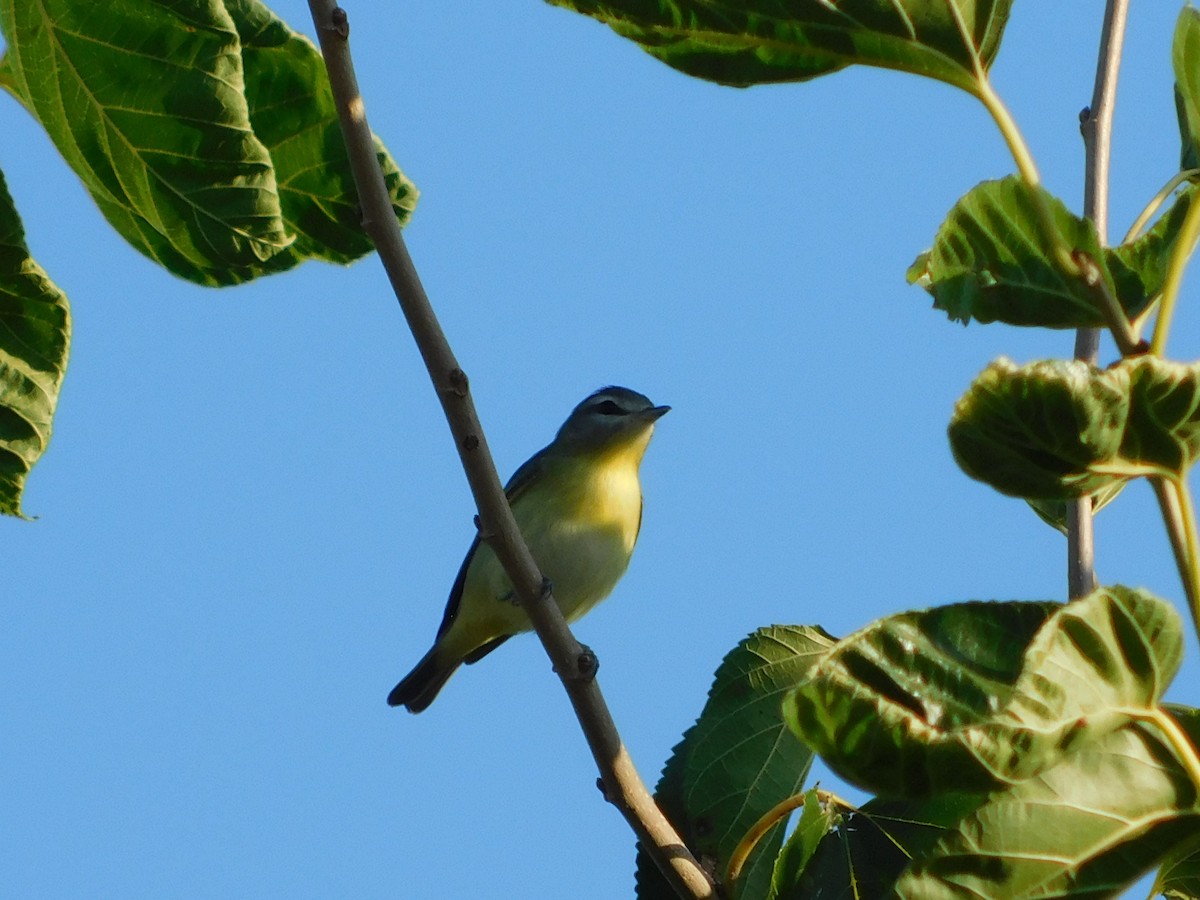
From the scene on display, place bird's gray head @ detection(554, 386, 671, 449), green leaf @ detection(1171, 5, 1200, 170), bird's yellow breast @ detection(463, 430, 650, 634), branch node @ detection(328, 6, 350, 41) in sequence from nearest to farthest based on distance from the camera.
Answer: green leaf @ detection(1171, 5, 1200, 170) < branch node @ detection(328, 6, 350, 41) < bird's yellow breast @ detection(463, 430, 650, 634) < bird's gray head @ detection(554, 386, 671, 449)

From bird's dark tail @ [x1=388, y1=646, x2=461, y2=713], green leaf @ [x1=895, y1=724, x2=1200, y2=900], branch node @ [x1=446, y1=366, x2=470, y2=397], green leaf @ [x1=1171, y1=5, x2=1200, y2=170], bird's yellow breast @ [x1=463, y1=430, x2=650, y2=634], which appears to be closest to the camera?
green leaf @ [x1=895, y1=724, x2=1200, y2=900]

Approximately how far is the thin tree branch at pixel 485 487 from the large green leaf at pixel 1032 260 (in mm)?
785

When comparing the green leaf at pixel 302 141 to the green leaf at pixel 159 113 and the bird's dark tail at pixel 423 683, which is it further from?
the bird's dark tail at pixel 423 683

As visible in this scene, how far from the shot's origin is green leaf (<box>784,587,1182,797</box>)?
1185 millimetres

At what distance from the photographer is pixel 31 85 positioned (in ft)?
6.36

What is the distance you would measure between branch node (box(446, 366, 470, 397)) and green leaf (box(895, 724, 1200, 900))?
1.15m

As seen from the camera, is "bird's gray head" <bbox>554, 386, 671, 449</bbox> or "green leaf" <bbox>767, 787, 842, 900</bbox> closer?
"green leaf" <bbox>767, 787, 842, 900</bbox>

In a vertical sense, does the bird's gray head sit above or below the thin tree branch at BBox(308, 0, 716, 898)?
above

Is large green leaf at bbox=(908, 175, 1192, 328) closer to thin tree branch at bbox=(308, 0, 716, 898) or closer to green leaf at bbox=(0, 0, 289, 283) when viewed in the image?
thin tree branch at bbox=(308, 0, 716, 898)

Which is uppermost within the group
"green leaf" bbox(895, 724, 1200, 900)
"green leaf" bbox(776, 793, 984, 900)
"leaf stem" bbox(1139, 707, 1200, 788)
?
"leaf stem" bbox(1139, 707, 1200, 788)

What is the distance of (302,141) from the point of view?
87.4 inches

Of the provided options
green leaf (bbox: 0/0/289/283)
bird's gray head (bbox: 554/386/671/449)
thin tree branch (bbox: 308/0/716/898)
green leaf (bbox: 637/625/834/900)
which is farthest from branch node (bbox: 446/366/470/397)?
bird's gray head (bbox: 554/386/671/449)

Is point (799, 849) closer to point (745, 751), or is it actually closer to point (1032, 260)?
point (745, 751)

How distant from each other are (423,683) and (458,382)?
5589 millimetres
